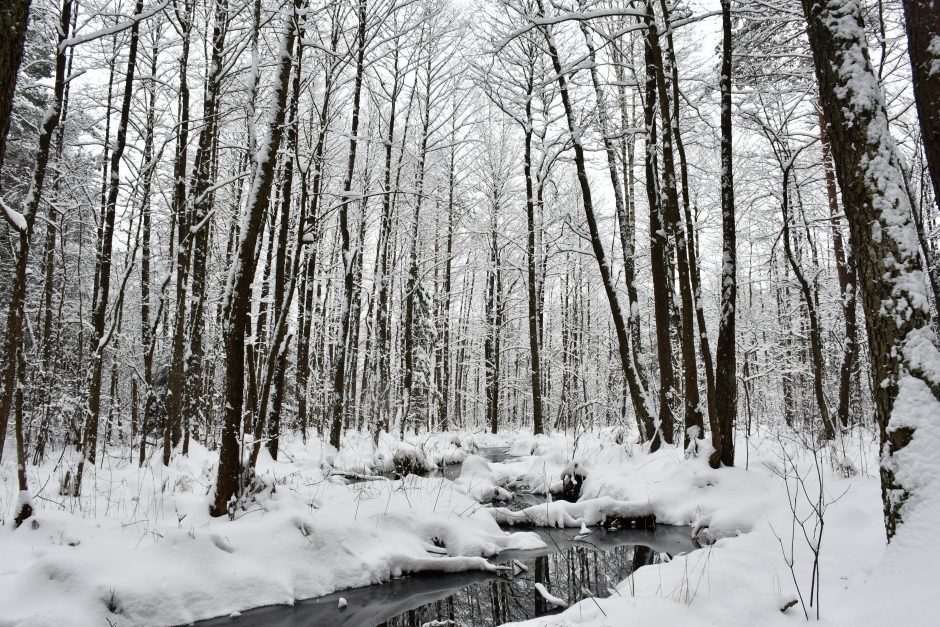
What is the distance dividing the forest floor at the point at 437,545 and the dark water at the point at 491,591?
6.1 inches

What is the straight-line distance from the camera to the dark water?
13.0 ft

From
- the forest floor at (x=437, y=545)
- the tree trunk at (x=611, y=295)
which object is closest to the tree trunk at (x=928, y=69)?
the forest floor at (x=437, y=545)

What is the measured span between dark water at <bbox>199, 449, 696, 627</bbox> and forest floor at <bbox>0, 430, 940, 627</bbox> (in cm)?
15

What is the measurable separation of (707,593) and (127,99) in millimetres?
8763

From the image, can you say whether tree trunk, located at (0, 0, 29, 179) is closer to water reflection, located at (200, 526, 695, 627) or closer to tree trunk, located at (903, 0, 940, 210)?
water reflection, located at (200, 526, 695, 627)

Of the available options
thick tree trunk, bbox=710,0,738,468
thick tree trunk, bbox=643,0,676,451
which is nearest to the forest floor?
thick tree trunk, bbox=710,0,738,468

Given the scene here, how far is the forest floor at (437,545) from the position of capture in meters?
2.94

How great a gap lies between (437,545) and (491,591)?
1055 millimetres

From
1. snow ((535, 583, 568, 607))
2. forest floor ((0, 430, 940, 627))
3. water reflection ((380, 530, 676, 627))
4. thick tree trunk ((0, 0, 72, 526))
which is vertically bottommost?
water reflection ((380, 530, 676, 627))

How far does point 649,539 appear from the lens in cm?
602

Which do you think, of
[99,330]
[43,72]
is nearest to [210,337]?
[43,72]

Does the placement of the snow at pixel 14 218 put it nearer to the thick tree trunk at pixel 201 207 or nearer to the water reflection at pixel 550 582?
the thick tree trunk at pixel 201 207

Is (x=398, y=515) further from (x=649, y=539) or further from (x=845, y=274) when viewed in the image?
(x=845, y=274)

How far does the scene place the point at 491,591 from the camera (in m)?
4.57
